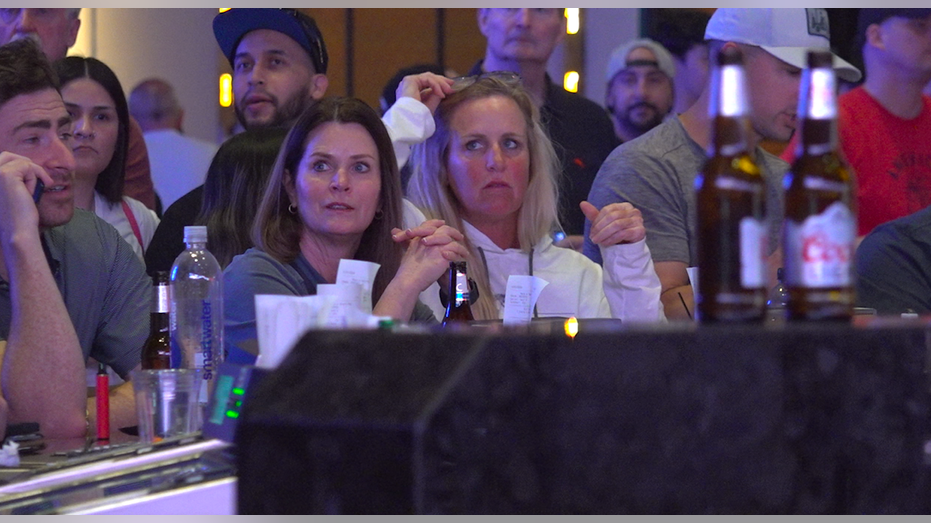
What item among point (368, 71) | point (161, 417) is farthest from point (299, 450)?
point (368, 71)

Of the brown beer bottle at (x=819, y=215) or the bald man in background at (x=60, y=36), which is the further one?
the bald man in background at (x=60, y=36)

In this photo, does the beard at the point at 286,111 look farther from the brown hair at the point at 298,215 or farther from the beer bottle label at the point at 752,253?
the beer bottle label at the point at 752,253

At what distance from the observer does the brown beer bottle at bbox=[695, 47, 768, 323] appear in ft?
3.65

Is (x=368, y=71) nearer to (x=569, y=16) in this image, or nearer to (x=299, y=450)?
(x=569, y=16)

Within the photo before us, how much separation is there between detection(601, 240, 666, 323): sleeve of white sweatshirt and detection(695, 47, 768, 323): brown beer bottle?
4.81ft

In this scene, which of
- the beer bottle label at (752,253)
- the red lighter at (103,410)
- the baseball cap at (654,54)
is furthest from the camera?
the baseball cap at (654,54)

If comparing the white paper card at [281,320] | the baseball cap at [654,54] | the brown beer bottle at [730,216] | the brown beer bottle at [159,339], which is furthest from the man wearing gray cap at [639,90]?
the brown beer bottle at [730,216]

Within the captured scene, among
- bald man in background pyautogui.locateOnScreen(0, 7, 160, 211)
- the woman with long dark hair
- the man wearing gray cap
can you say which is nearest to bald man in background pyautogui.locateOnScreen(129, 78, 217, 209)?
bald man in background pyautogui.locateOnScreen(0, 7, 160, 211)

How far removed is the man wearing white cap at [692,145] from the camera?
115 inches

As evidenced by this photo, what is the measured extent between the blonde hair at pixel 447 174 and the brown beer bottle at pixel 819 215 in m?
1.74

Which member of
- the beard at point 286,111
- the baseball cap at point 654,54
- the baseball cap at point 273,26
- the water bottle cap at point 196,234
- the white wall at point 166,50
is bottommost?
the water bottle cap at point 196,234

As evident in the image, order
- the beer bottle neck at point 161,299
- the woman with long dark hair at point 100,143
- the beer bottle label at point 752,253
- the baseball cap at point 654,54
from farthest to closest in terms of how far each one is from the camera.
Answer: the baseball cap at point 654,54 → the woman with long dark hair at point 100,143 → the beer bottle neck at point 161,299 → the beer bottle label at point 752,253

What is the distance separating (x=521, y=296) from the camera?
2135 mm

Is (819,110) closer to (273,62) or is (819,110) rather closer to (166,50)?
(273,62)
